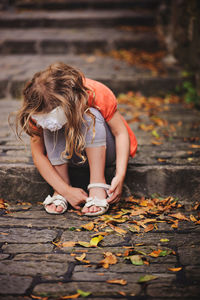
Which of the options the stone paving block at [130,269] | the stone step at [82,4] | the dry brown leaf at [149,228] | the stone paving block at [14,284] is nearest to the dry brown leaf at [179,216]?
the dry brown leaf at [149,228]

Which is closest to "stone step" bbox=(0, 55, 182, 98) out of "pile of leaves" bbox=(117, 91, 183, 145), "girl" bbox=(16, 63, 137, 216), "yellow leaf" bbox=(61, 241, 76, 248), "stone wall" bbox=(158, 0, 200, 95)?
"pile of leaves" bbox=(117, 91, 183, 145)

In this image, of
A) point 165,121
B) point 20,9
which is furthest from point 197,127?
point 20,9

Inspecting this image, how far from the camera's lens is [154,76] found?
4.75 m

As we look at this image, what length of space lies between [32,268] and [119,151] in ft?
3.38

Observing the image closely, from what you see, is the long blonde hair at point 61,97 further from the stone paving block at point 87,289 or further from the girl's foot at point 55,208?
the stone paving block at point 87,289

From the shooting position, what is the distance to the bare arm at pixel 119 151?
237 cm

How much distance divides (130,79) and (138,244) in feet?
9.89

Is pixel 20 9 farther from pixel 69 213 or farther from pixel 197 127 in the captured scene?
pixel 69 213

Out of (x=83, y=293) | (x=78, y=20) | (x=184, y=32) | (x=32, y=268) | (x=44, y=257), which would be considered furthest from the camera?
(x=78, y=20)

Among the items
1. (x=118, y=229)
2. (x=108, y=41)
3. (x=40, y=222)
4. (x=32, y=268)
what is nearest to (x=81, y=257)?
(x=32, y=268)

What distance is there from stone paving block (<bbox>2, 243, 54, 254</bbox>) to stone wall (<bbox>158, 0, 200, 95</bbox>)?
313cm

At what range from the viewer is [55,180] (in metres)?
2.40

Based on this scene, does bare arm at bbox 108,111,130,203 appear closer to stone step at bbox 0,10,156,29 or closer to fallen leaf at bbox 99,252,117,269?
fallen leaf at bbox 99,252,117,269

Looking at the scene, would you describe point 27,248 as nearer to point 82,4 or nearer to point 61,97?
point 61,97
